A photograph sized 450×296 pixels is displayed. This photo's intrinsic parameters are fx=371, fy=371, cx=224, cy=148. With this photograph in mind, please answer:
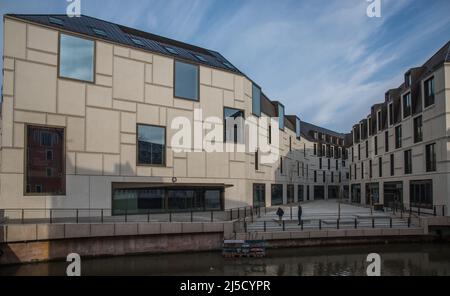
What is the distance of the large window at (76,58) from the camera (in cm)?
2480

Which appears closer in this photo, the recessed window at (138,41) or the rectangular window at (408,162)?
the recessed window at (138,41)

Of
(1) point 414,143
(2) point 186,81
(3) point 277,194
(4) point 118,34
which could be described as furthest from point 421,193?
(4) point 118,34

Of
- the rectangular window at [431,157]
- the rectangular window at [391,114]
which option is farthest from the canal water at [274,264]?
the rectangular window at [391,114]

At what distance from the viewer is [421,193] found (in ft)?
106

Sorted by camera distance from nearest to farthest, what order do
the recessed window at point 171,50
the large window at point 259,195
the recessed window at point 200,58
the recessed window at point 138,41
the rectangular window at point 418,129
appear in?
1. the recessed window at point 138,41
2. the recessed window at point 171,50
3. the recessed window at point 200,58
4. the rectangular window at point 418,129
5. the large window at point 259,195

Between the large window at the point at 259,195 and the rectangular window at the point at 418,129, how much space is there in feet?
50.6

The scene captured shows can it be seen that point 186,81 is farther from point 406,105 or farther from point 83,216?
point 406,105

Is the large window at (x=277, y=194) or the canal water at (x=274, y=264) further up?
the large window at (x=277, y=194)

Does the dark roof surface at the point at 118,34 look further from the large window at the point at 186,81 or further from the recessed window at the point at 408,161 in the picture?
the recessed window at the point at 408,161

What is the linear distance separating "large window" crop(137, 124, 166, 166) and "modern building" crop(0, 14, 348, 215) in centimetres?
8

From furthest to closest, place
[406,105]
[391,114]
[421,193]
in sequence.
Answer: [391,114], [406,105], [421,193]

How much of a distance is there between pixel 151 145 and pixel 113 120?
11.2 ft

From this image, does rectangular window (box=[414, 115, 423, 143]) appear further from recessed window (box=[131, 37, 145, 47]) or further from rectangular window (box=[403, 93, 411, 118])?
recessed window (box=[131, 37, 145, 47])
